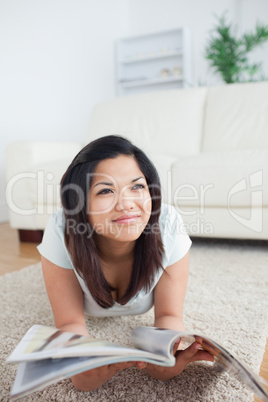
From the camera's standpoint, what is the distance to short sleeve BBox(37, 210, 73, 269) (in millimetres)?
784

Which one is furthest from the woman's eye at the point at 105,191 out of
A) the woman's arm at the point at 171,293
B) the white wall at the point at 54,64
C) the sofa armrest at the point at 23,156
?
the white wall at the point at 54,64

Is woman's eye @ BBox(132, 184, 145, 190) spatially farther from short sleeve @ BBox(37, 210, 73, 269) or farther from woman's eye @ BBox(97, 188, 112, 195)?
short sleeve @ BBox(37, 210, 73, 269)

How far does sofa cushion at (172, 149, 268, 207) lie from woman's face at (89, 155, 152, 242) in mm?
1033

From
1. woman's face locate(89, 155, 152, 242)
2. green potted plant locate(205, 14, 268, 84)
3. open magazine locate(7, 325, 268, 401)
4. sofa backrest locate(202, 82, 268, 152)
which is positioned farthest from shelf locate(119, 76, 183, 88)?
open magazine locate(7, 325, 268, 401)

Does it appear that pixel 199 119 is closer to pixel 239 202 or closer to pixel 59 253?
pixel 239 202

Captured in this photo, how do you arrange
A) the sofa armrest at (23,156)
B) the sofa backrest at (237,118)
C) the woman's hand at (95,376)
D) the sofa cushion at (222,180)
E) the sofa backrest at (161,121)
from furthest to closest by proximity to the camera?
the sofa backrest at (161,121), the sofa backrest at (237,118), the sofa armrest at (23,156), the sofa cushion at (222,180), the woman's hand at (95,376)

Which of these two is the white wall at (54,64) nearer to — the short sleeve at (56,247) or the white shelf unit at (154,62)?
the white shelf unit at (154,62)

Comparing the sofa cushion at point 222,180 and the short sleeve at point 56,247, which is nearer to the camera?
the short sleeve at point 56,247

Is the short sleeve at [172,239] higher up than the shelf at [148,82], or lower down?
lower down

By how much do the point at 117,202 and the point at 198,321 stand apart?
479 mm

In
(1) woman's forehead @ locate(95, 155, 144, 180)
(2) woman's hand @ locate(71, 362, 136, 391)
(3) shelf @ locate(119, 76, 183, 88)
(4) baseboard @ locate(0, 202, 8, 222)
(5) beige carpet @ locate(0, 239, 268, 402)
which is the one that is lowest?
(4) baseboard @ locate(0, 202, 8, 222)

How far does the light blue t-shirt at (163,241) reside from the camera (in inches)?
31.0

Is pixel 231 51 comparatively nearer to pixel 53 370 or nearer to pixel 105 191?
pixel 105 191

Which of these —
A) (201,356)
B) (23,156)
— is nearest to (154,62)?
(23,156)
